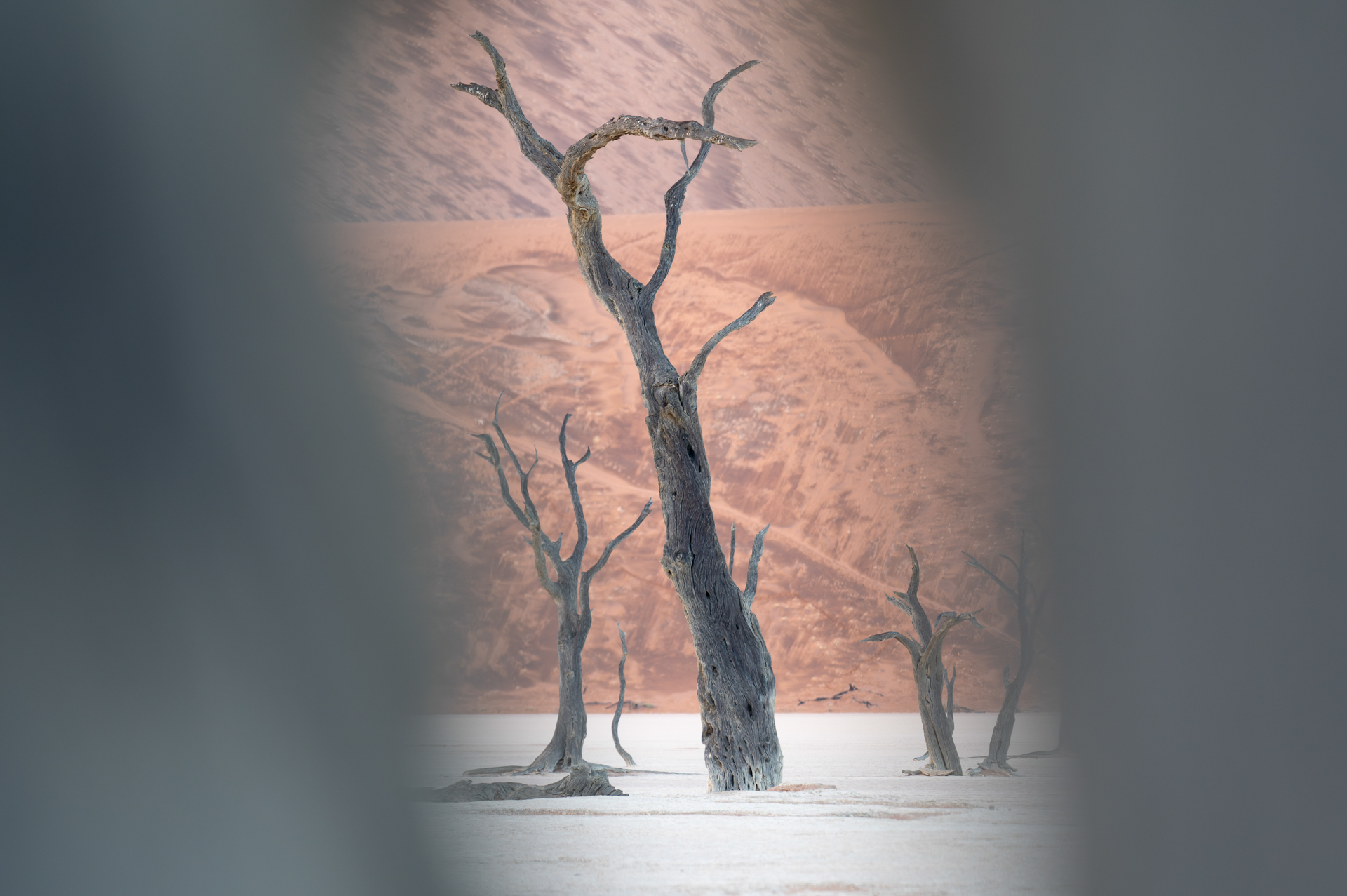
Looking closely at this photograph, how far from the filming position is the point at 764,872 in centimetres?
210

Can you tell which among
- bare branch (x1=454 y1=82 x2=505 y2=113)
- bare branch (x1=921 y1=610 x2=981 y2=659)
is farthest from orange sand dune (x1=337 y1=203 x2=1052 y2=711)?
bare branch (x1=454 y1=82 x2=505 y2=113)

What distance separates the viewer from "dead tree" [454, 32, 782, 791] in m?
4.67

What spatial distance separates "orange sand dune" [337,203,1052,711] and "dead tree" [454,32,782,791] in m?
14.2

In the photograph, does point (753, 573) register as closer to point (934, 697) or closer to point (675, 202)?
point (934, 697)

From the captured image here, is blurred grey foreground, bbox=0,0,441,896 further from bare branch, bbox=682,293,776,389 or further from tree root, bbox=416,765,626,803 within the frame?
bare branch, bbox=682,293,776,389

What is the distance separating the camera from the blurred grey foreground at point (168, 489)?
1.07 m

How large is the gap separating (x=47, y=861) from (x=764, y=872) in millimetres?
1424

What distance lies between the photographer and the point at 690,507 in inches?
195

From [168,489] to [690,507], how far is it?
12.8 ft

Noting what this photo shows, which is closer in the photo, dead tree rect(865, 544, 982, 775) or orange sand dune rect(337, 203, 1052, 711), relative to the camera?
dead tree rect(865, 544, 982, 775)

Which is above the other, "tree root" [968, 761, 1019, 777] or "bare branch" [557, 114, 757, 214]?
"bare branch" [557, 114, 757, 214]

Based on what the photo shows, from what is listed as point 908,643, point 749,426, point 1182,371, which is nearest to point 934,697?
point 908,643

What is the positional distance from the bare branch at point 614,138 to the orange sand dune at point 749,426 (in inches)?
571

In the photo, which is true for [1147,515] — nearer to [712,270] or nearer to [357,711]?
[357,711]
